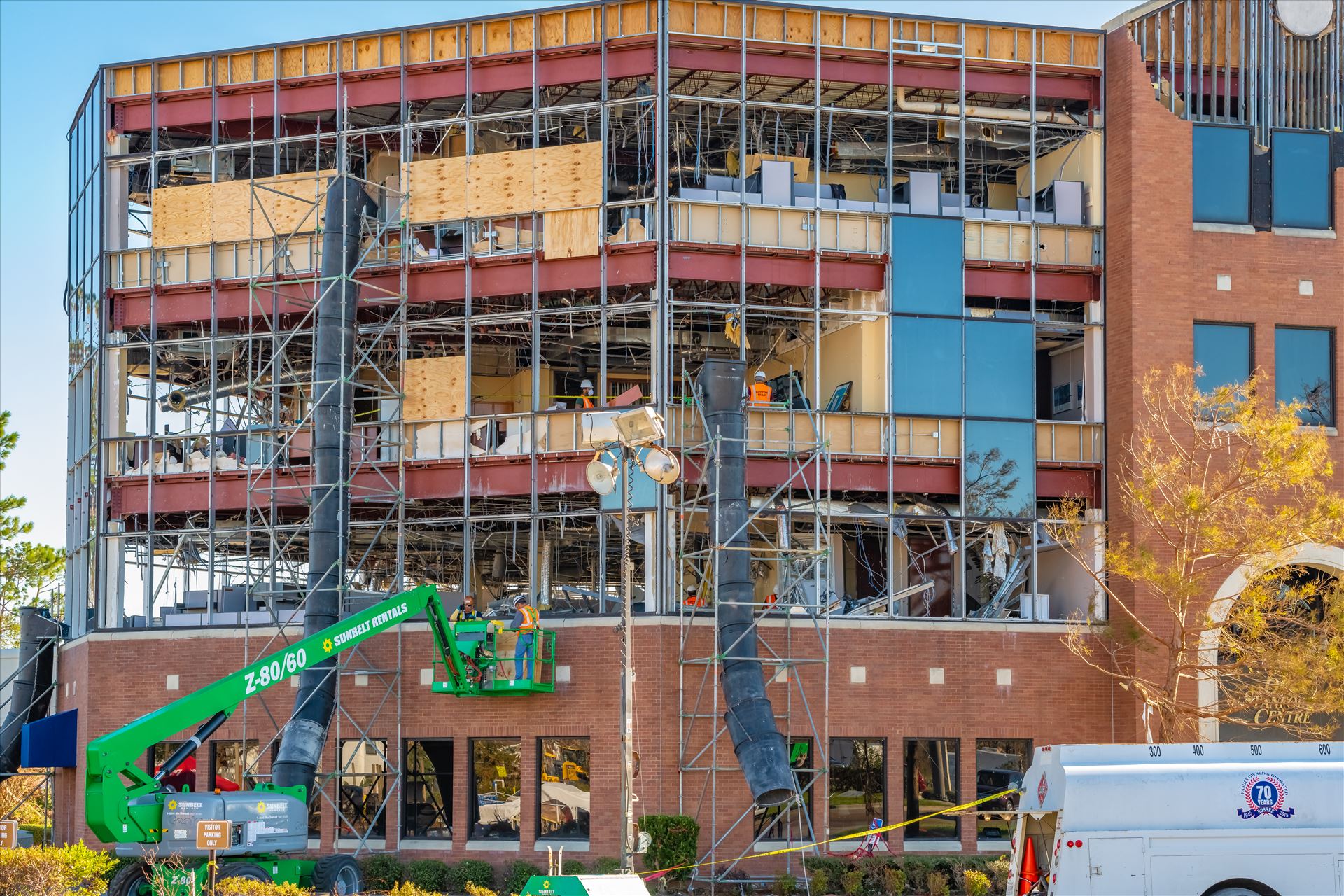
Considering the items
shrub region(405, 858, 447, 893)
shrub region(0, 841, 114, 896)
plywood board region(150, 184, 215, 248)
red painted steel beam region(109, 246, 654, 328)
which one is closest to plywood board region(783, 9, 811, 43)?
red painted steel beam region(109, 246, 654, 328)

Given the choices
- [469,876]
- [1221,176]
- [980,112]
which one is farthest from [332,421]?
[1221,176]

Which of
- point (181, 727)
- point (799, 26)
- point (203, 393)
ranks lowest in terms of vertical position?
point (181, 727)

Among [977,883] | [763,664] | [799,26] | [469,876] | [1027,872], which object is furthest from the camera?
[799,26]

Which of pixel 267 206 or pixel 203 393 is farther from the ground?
pixel 267 206

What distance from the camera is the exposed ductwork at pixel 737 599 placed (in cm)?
3366

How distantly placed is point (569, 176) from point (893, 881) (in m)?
16.5

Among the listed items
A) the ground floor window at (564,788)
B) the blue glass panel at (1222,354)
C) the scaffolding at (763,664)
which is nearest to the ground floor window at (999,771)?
the scaffolding at (763,664)

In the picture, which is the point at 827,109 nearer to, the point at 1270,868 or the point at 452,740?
the point at 452,740

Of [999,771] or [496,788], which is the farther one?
[999,771]

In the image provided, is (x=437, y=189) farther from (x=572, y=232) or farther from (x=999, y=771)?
(x=999, y=771)

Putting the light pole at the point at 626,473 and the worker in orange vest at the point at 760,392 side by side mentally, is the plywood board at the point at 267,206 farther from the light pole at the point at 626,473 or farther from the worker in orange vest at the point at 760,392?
the light pole at the point at 626,473

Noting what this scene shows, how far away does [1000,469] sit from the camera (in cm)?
3903

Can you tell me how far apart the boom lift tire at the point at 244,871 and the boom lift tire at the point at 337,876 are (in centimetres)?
110

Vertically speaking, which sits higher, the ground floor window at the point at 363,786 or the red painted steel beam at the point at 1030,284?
the red painted steel beam at the point at 1030,284
